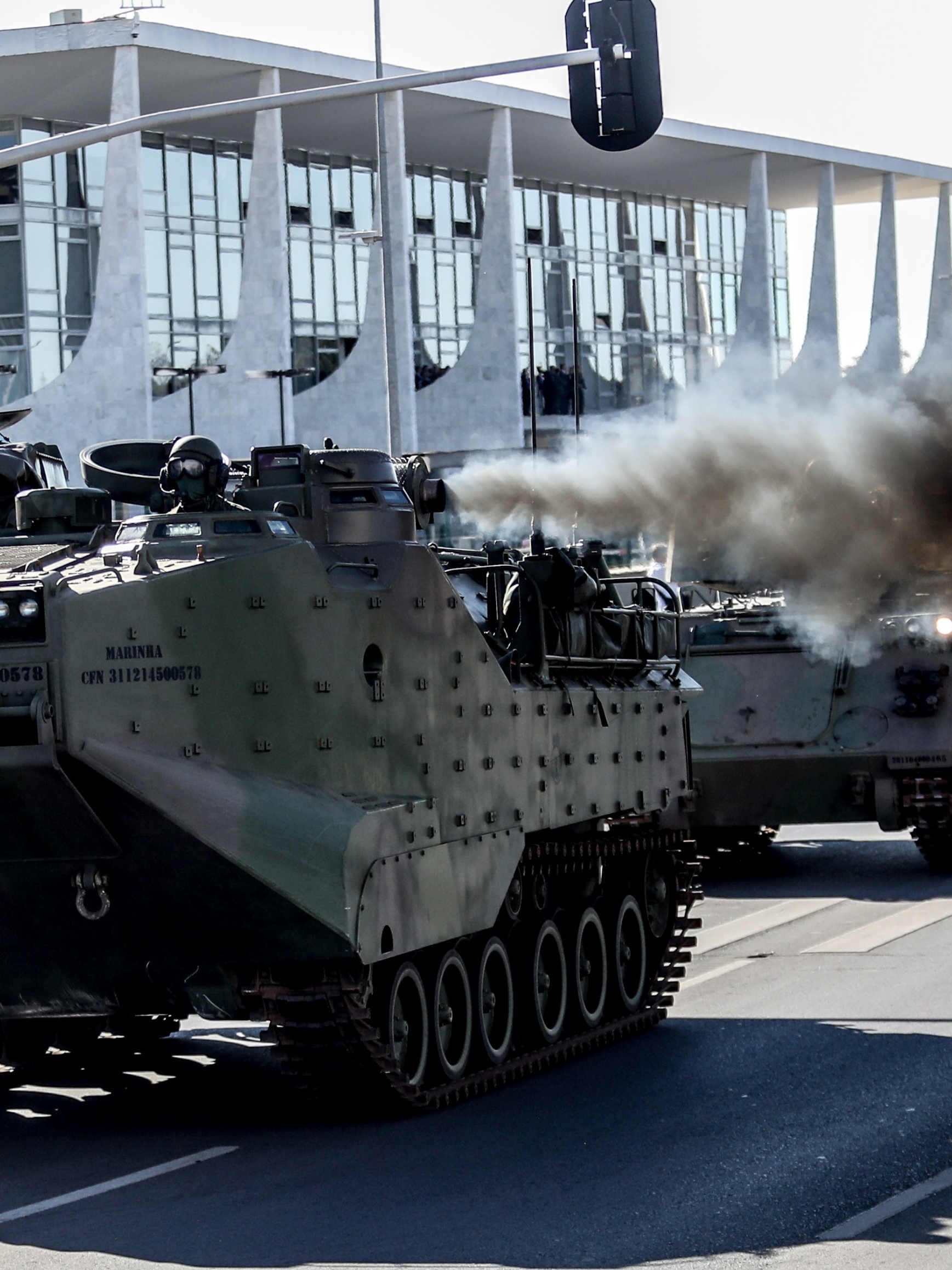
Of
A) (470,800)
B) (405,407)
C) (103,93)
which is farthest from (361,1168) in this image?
(103,93)

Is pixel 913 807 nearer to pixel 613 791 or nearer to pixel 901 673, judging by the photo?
pixel 901 673

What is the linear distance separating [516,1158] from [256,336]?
147 feet

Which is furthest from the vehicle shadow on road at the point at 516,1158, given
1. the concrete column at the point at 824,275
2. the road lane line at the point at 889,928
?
the concrete column at the point at 824,275

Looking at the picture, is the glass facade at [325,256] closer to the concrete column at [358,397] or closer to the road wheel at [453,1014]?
the concrete column at [358,397]

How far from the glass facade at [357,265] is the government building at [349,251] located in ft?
0.26

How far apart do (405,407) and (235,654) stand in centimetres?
4147

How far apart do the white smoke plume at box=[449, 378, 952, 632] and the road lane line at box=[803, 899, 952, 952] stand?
2.53 metres

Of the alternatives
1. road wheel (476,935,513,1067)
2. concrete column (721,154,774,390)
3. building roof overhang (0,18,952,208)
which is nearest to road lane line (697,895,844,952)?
road wheel (476,935,513,1067)

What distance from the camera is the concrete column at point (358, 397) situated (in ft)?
185

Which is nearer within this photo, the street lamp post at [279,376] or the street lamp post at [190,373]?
the street lamp post at [190,373]

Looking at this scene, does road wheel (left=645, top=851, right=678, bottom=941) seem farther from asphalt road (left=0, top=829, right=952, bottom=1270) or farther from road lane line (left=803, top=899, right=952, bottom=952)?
road lane line (left=803, top=899, right=952, bottom=952)

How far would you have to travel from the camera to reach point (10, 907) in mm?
9469

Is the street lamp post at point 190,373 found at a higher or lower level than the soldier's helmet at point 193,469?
higher

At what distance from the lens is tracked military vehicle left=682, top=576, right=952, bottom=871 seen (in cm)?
1869
